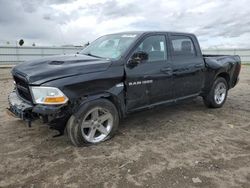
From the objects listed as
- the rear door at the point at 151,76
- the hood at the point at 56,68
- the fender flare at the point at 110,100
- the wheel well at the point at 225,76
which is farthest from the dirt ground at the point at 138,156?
the wheel well at the point at 225,76

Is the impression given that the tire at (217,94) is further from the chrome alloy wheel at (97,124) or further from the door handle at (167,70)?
the chrome alloy wheel at (97,124)

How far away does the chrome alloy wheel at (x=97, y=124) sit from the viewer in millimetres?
4293

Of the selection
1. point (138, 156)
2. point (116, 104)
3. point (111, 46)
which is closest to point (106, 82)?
point (116, 104)

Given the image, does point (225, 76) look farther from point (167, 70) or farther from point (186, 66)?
point (167, 70)

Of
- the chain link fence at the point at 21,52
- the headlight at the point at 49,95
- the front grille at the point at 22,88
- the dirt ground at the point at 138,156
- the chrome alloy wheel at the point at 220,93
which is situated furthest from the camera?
the chain link fence at the point at 21,52

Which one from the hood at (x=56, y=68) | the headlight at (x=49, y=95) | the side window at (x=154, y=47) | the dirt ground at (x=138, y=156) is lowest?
the dirt ground at (x=138, y=156)

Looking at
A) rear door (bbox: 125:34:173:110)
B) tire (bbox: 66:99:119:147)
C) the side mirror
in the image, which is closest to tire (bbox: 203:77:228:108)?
rear door (bbox: 125:34:173:110)

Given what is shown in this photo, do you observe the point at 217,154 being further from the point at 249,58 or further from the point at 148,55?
the point at 249,58

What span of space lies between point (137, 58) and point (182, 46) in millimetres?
1635

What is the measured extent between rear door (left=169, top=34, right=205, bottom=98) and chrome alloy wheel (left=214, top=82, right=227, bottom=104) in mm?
802

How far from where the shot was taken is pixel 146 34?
203 inches

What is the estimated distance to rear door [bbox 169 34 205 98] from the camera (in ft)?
18.4

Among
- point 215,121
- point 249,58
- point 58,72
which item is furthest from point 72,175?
point 249,58

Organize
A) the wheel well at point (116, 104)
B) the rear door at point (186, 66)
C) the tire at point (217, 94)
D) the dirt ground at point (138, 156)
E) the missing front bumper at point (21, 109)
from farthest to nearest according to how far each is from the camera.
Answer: the tire at point (217, 94) < the rear door at point (186, 66) < the wheel well at point (116, 104) < the missing front bumper at point (21, 109) < the dirt ground at point (138, 156)
